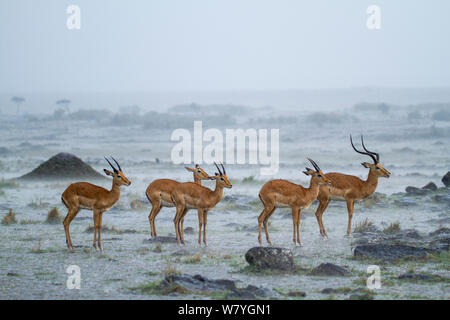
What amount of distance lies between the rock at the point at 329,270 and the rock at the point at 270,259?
17.3 inches

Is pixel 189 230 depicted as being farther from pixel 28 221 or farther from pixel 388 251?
pixel 388 251

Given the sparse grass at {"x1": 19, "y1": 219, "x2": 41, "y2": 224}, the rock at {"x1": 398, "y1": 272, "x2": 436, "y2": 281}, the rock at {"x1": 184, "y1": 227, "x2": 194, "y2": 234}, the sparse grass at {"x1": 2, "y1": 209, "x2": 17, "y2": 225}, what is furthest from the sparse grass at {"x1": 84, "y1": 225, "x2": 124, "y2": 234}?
the rock at {"x1": 398, "y1": 272, "x2": 436, "y2": 281}

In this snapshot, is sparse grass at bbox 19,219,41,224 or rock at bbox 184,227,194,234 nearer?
rock at bbox 184,227,194,234

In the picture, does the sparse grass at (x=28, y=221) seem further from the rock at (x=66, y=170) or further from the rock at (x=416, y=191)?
the rock at (x=416, y=191)

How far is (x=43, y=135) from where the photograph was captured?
7662 centimetres

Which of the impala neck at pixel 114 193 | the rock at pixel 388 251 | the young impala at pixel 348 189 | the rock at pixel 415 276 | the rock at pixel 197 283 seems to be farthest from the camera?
the young impala at pixel 348 189

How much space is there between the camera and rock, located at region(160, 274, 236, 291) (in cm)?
1338

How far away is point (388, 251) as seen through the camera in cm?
1627

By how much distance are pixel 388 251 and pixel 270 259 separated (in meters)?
2.76

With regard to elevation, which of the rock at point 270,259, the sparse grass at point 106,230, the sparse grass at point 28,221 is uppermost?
the rock at point 270,259

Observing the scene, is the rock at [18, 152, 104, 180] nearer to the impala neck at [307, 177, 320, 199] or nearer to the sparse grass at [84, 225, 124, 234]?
the sparse grass at [84, 225, 124, 234]

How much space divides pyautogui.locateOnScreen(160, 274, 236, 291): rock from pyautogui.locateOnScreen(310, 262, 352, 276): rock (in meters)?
1.91

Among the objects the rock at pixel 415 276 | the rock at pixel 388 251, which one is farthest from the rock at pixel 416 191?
the rock at pixel 415 276

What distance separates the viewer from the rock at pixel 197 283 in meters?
13.4
